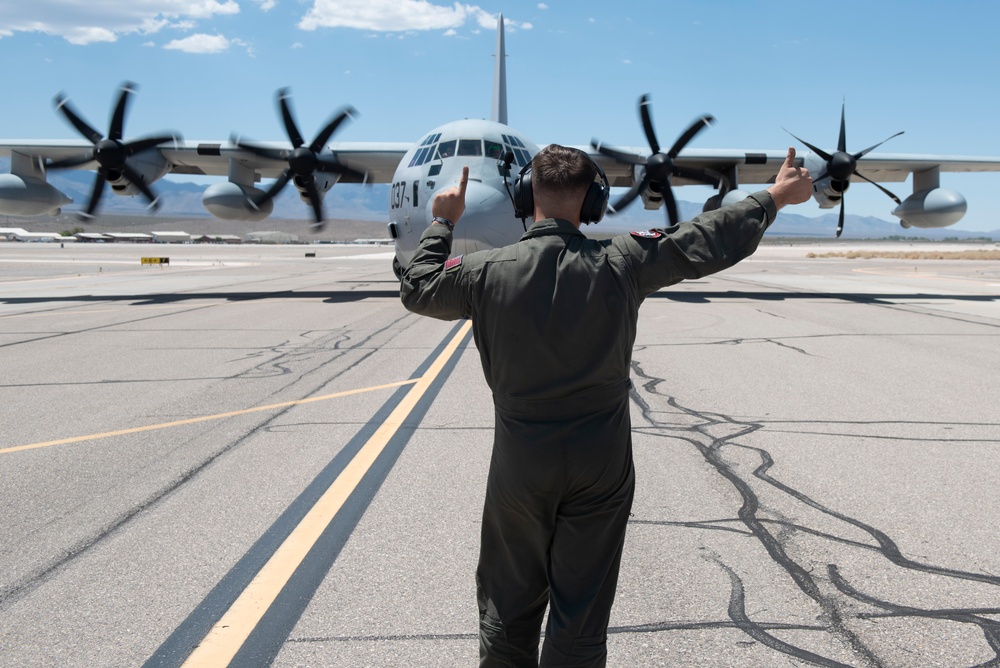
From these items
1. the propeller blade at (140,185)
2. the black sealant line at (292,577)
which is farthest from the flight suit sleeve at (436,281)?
the propeller blade at (140,185)

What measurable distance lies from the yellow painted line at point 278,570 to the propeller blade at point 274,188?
1797 centimetres

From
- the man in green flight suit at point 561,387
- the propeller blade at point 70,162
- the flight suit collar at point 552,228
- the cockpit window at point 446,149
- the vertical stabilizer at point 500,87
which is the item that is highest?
the vertical stabilizer at point 500,87

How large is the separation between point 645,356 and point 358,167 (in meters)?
16.3

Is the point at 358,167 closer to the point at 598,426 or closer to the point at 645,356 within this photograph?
the point at 645,356

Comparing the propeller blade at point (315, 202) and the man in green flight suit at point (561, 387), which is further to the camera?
the propeller blade at point (315, 202)

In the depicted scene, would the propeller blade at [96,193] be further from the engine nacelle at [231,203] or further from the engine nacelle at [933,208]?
the engine nacelle at [933,208]

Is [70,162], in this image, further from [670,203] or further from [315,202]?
[670,203]

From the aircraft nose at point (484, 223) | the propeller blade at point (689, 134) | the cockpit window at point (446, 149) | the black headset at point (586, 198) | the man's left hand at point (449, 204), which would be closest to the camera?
the black headset at point (586, 198)

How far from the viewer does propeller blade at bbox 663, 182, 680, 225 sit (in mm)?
21881

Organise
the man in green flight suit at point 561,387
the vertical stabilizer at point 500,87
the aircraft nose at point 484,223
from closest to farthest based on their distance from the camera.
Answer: the man in green flight suit at point 561,387 < the aircraft nose at point 484,223 < the vertical stabilizer at point 500,87

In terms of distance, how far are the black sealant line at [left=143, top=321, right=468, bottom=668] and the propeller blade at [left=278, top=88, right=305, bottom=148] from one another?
18.1 m

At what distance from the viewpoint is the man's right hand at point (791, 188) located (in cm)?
277

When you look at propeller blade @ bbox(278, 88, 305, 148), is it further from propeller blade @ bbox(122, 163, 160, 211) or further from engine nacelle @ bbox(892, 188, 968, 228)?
engine nacelle @ bbox(892, 188, 968, 228)

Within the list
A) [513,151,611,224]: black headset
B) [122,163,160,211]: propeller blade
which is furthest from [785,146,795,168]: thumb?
[122,163,160,211]: propeller blade
